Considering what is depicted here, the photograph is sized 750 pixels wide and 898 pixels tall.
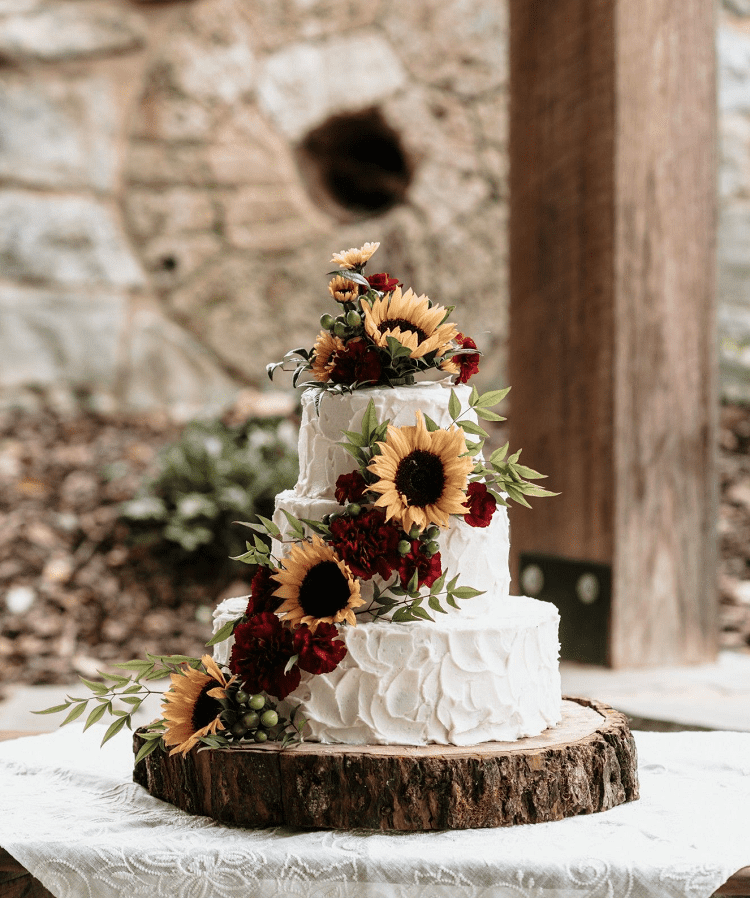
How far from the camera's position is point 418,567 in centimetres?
148

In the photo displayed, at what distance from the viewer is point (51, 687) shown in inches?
129

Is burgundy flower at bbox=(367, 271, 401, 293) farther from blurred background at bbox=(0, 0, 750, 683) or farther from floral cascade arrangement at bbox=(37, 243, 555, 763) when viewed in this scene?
blurred background at bbox=(0, 0, 750, 683)

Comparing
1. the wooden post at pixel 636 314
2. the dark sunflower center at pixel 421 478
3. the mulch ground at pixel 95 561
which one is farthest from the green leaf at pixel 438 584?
the mulch ground at pixel 95 561

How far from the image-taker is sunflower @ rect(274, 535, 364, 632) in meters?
1.45

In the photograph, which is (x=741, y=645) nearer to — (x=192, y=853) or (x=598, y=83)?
(x=598, y=83)

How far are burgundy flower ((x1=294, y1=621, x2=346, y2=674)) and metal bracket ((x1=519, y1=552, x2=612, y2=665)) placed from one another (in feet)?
5.77

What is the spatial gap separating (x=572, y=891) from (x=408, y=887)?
198 mm

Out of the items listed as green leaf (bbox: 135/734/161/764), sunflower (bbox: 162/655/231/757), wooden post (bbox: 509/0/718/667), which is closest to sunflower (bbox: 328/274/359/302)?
sunflower (bbox: 162/655/231/757)

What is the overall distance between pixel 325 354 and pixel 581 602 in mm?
1777

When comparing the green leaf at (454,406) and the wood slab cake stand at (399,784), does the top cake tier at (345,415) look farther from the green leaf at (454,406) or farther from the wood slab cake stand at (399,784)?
the wood slab cake stand at (399,784)

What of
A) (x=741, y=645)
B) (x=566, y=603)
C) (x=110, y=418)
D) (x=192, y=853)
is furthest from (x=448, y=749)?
(x=110, y=418)

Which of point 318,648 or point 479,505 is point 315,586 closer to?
point 318,648

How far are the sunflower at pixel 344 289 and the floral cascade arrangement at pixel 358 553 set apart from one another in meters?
0.03

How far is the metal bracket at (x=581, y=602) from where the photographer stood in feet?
10.0
